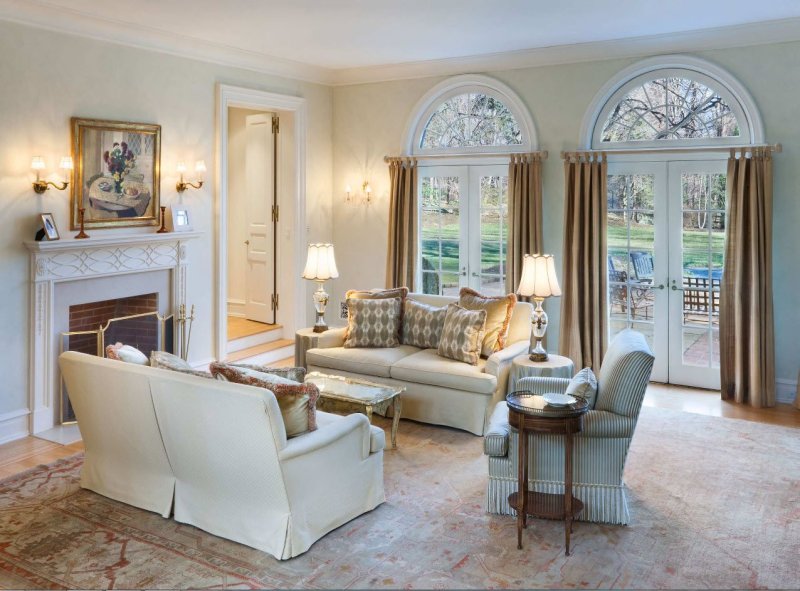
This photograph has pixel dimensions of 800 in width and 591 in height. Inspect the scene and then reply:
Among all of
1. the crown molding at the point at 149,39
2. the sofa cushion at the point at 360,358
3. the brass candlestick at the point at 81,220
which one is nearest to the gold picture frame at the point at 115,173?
the brass candlestick at the point at 81,220

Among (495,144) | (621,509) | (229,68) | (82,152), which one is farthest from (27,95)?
(621,509)

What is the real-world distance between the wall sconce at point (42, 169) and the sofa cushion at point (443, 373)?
9.57 ft

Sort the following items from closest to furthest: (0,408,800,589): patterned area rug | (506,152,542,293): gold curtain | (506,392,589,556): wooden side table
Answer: (0,408,800,589): patterned area rug < (506,392,589,556): wooden side table < (506,152,542,293): gold curtain

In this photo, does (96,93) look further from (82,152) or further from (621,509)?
(621,509)

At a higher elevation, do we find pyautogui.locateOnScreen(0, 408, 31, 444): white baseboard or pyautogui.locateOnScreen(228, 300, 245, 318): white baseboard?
pyautogui.locateOnScreen(228, 300, 245, 318): white baseboard


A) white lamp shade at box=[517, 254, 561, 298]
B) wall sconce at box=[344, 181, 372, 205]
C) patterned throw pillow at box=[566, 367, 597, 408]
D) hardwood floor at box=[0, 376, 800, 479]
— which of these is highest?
wall sconce at box=[344, 181, 372, 205]

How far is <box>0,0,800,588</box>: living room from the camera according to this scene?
387cm

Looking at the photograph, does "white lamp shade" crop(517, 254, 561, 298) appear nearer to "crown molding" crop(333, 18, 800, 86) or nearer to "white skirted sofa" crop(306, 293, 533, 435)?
"white skirted sofa" crop(306, 293, 533, 435)

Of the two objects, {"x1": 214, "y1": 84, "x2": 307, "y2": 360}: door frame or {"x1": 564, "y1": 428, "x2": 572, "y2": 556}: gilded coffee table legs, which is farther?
{"x1": 214, "y1": 84, "x2": 307, "y2": 360}: door frame

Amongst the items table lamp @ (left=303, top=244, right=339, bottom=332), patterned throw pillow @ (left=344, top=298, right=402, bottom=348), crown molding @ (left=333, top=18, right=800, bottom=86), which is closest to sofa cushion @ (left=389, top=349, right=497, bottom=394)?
patterned throw pillow @ (left=344, top=298, right=402, bottom=348)

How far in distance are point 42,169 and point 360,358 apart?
281 centimetres

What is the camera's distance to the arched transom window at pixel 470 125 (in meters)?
7.61

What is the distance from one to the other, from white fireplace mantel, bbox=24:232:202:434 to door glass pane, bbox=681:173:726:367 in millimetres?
4805

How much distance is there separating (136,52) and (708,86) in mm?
4923
